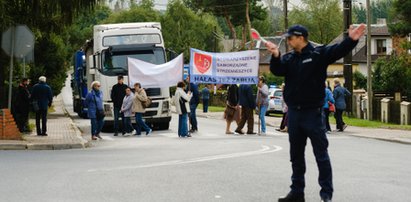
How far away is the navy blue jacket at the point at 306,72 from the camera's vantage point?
8594mm

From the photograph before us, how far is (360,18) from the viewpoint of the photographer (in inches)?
7721

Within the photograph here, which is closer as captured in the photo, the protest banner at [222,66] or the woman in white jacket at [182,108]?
the woman in white jacket at [182,108]

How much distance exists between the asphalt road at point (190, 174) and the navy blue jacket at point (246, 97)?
6336 mm

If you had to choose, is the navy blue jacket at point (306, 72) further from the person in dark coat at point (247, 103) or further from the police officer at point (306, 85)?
the person in dark coat at point (247, 103)

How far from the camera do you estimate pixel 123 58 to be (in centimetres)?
2853

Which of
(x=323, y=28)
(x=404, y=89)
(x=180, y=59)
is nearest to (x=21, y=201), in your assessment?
(x=180, y=59)

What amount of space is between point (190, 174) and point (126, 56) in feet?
54.3

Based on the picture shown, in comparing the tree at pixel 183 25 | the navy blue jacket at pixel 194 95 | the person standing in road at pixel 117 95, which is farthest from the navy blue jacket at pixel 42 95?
the tree at pixel 183 25

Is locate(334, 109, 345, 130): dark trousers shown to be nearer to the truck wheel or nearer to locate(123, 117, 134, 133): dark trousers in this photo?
the truck wheel

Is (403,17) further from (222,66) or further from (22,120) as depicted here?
(22,120)

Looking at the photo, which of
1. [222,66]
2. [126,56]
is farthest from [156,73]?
[126,56]

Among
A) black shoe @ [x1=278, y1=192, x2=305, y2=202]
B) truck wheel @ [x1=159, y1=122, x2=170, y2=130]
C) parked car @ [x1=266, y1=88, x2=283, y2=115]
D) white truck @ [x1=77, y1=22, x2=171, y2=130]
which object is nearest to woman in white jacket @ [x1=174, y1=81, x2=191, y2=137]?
white truck @ [x1=77, y1=22, x2=171, y2=130]

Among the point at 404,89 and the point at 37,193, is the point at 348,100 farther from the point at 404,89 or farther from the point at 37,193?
the point at 37,193

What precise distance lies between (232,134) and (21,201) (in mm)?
16803
